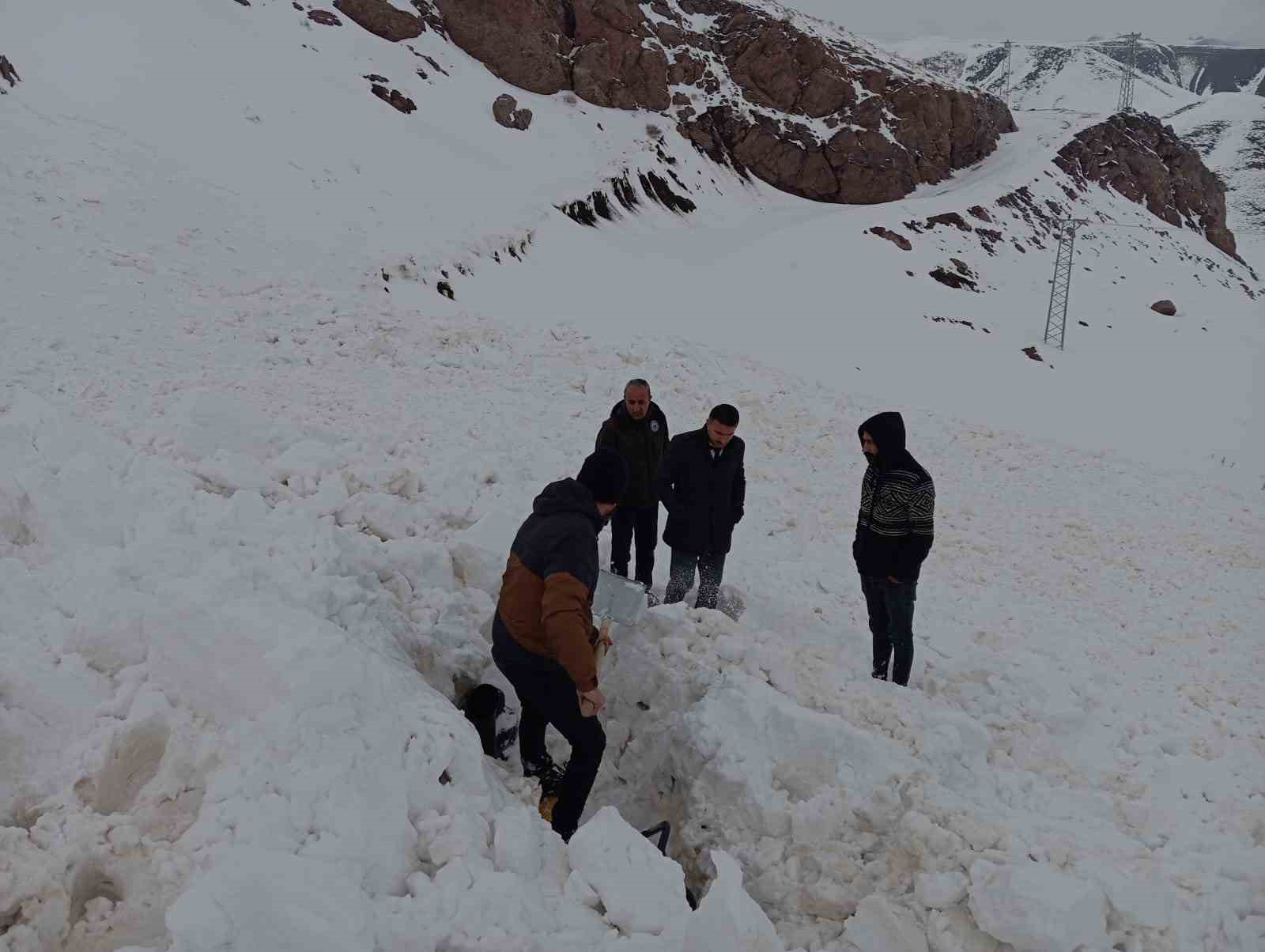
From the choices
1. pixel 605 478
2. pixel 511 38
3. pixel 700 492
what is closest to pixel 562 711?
pixel 605 478

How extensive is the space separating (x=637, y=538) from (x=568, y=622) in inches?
104

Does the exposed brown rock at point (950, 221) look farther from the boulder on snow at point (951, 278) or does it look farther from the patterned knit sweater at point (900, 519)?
the patterned knit sweater at point (900, 519)

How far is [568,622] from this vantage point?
10.0 feet

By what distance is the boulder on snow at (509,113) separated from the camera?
27156 millimetres

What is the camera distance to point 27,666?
2.77 metres

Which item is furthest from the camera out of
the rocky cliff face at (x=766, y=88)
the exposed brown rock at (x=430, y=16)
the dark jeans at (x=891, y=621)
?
the rocky cliff face at (x=766, y=88)

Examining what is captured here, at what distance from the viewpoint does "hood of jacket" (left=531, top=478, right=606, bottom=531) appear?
3.25m

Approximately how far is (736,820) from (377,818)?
201cm

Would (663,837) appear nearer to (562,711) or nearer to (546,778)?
(546,778)

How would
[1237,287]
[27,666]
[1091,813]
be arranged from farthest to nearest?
[1237,287] → [1091,813] → [27,666]

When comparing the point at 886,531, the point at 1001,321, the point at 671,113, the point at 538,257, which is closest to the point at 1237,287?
the point at 1001,321

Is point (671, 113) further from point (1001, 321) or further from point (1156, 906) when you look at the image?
point (1156, 906)

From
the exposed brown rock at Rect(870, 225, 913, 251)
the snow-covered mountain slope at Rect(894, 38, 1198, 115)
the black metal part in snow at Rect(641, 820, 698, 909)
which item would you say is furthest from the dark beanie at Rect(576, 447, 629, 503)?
the snow-covered mountain slope at Rect(894, 38, 1198, 115)

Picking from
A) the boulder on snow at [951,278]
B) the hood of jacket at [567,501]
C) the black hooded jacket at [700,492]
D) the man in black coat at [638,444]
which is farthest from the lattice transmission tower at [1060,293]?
the hood of jacket at [567,501]
